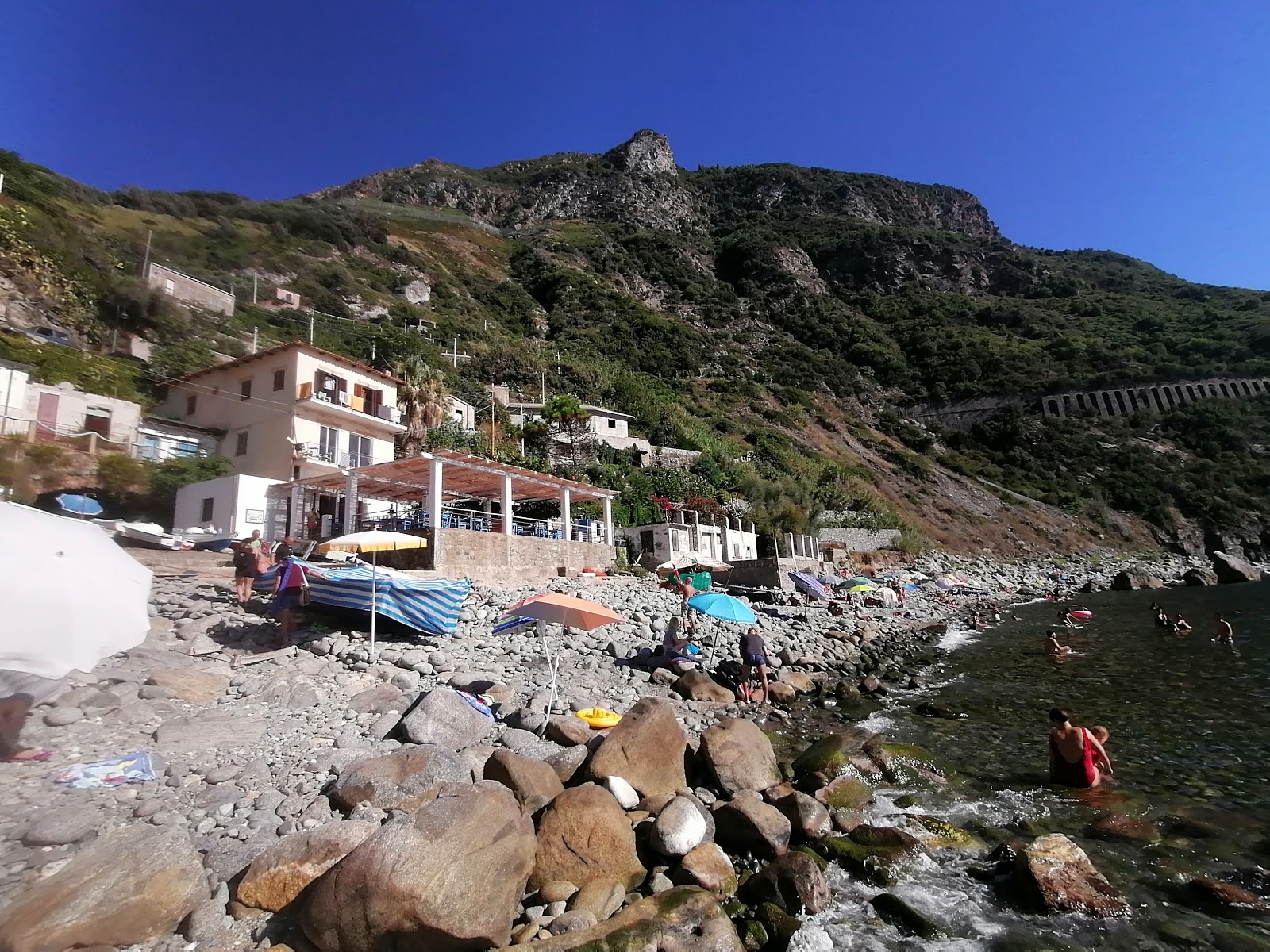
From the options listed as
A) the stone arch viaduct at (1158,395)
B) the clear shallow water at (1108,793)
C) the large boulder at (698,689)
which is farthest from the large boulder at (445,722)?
the stone arch viaduct at (1158,395)

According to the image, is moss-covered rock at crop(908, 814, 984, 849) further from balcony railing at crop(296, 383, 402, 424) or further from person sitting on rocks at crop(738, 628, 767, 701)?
balcony railing at crop(296, 383, 402, 424)

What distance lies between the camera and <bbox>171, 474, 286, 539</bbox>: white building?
19.8 meters

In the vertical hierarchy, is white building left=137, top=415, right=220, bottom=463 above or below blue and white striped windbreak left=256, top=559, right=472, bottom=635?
above

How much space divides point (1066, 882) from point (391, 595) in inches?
373

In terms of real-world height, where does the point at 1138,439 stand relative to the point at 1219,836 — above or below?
above

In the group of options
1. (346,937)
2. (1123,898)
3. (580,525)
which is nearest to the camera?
(346,937)

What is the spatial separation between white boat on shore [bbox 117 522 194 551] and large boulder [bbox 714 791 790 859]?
A: 51.7 feet

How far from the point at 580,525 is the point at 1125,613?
22544 millimetres

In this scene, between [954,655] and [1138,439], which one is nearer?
[954,655]

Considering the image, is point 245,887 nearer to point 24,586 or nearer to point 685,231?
point 24,586

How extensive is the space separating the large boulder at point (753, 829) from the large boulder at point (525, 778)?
1.63 metres

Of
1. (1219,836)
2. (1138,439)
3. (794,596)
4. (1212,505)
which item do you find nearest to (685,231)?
(1138,439)

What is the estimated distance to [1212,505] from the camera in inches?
2285

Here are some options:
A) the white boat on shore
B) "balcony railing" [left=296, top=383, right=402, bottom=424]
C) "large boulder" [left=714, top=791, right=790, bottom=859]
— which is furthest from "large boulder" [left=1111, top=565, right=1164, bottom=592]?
the white boat on shore
